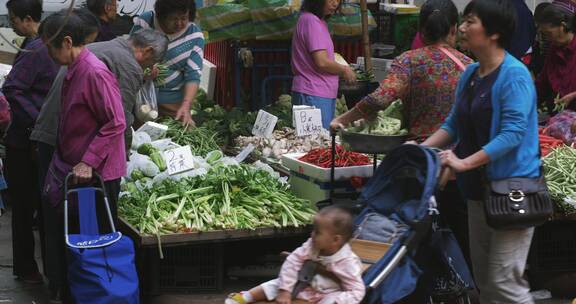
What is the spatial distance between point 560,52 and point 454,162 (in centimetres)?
359

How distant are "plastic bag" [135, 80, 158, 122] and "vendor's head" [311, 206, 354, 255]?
3626 millimetres

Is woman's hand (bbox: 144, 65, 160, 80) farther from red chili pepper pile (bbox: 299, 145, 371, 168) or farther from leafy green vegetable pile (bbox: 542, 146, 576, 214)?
leafy green vegetable pile (bbox: 542, 146, 576, 214)

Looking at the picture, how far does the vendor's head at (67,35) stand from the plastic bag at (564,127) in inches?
146

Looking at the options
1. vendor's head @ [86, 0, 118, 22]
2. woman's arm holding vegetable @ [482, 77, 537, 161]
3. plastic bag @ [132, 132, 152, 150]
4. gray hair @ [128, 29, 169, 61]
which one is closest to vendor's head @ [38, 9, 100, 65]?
gray hair @ [128, 29, 169, 61]

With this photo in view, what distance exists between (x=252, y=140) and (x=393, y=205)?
3.36 m

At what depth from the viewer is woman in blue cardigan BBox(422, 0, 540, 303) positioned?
15.3 feet

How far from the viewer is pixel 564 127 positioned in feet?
24.7

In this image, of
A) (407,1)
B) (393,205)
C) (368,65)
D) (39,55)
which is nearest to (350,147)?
(393,205)

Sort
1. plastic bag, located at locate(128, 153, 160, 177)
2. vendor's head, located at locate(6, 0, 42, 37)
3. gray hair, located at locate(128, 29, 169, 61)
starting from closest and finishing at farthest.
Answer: gray hair, located at locate(128, 29, 169, 61)
vendor's head, located at locate(6, 0, 42, 37)
plastic bag, located at locate(128, 153, 160, 177)

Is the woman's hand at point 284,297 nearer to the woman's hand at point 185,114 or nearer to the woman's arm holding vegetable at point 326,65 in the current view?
the woman's hand at point 185,114

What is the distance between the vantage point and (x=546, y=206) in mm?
4801

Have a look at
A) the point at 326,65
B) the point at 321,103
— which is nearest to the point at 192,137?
the point at 321,103

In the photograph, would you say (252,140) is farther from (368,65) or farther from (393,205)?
(393,205)

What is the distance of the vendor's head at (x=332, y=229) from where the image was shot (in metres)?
4.70
